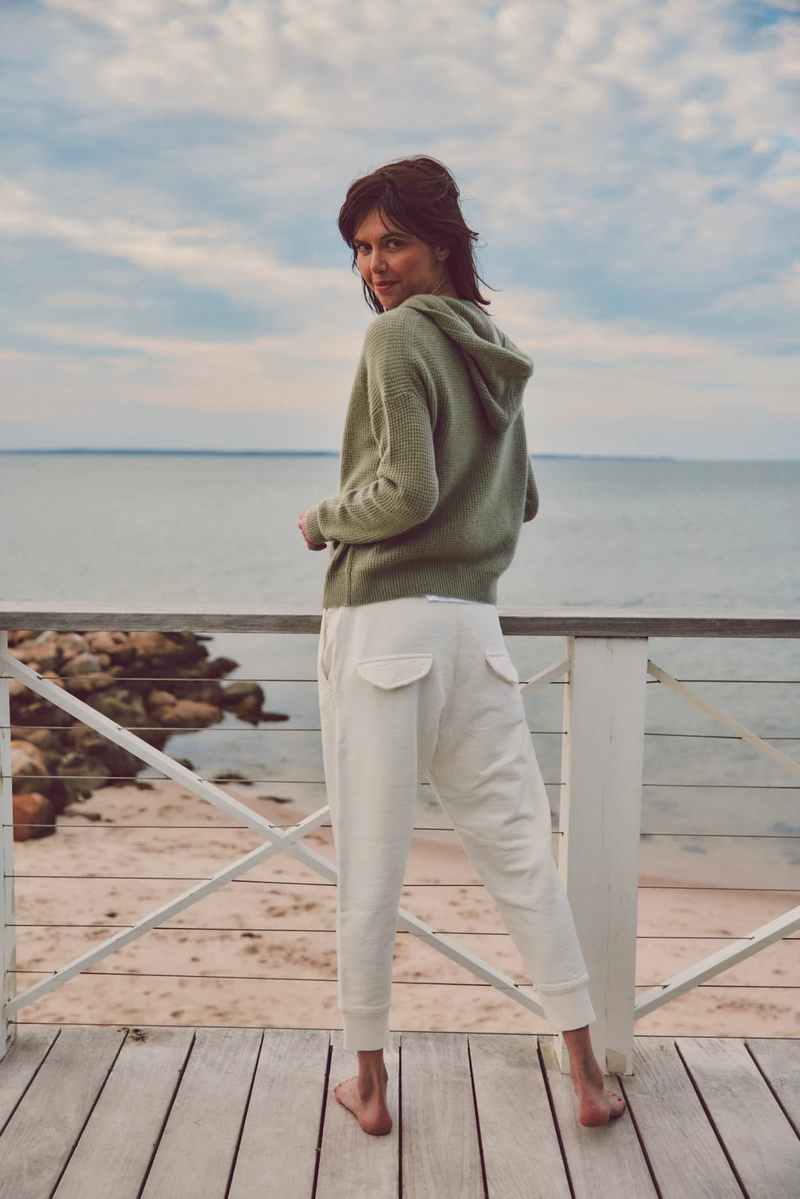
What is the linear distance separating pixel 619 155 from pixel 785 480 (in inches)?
832

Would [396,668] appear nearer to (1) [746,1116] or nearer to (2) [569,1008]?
(2) [569,1008]

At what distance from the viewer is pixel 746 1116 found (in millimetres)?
1776

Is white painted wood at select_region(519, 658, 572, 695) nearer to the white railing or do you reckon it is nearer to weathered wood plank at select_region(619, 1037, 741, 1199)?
the white railing

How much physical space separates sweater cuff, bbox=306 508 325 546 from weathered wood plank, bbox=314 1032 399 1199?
1009 millimetres

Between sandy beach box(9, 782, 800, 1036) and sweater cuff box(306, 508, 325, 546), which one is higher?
sweater cuff box(306, 508, 325, 546)

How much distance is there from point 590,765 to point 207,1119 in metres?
0.93

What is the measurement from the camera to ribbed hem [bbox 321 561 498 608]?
62.5 inches

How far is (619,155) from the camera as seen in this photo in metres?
23.1

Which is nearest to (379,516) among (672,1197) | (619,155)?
(672,1197)

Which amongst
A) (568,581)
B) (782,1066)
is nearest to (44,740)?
(782,1066)

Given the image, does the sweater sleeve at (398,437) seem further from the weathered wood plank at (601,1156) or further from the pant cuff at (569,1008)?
the weathered wood plank at (601,1156)

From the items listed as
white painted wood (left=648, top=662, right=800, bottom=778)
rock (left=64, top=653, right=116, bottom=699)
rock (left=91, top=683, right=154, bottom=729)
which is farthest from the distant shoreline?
white painted wood (left=648, top=662, right=800, bottom=778)

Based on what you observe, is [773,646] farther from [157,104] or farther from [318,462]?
[318,462]

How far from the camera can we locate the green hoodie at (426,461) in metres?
1.50
